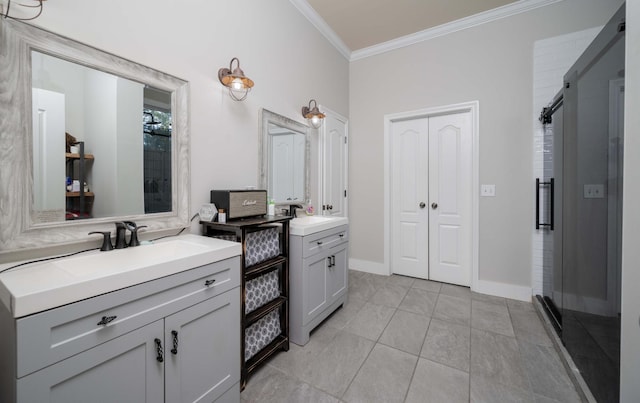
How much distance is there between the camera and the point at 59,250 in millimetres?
1199

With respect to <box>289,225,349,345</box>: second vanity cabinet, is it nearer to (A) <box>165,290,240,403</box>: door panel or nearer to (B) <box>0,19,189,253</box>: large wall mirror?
(A) <box>165,290,240,403</box>: door panel

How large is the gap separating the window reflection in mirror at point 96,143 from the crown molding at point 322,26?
188 cm

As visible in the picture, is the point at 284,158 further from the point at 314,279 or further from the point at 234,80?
the point at 314,279

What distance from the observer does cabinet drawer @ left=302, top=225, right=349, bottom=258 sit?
1962 mm

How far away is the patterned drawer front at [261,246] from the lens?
1.67 meters

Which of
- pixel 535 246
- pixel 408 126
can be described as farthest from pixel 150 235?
pixel 535 246

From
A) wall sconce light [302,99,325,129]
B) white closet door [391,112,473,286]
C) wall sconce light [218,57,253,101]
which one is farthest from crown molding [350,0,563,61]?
wall sconce light [218,57,253,101]

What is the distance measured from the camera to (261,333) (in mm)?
1759

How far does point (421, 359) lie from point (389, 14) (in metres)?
3.34

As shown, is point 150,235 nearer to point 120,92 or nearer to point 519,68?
point 120,92

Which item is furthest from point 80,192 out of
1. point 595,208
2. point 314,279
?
point 595,208

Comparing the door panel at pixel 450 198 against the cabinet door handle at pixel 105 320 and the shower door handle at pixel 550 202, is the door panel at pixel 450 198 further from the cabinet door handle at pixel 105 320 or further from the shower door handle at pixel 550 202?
the cabinet door handle at pixel 105 320

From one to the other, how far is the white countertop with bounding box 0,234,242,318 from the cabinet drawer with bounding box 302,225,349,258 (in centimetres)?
65

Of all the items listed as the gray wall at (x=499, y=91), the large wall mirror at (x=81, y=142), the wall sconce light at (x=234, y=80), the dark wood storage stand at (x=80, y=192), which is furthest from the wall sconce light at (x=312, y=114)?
the dark wood storage stand at (x=80, y=192)
